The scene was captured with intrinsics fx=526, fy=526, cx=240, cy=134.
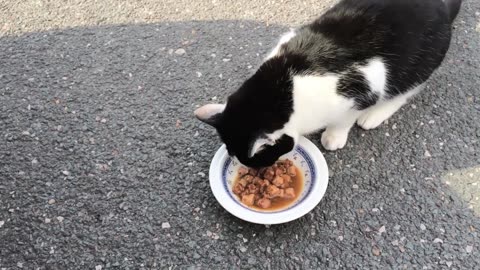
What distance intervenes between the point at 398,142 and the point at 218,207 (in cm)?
75

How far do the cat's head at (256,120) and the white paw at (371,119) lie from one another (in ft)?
1.52

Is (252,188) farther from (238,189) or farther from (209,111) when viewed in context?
(209,111)

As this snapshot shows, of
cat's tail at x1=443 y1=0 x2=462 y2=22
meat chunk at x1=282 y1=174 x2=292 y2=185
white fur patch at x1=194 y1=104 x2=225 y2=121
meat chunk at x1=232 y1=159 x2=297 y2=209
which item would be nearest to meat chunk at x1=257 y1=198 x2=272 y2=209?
meat chunk at x1=232 y1=159 x2=297 y2=209

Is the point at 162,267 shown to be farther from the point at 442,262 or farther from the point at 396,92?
the point at 396,92

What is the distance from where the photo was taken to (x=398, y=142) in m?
2.03

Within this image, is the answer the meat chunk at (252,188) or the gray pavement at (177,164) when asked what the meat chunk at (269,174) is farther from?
the gray pavement at (177,164)

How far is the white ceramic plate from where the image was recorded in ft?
5.54

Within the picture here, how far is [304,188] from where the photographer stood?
5.91 ft

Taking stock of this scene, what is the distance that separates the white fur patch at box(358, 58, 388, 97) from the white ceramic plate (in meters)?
0.30

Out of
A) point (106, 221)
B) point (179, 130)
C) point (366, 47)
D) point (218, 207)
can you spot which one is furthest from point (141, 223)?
point (366, 47)

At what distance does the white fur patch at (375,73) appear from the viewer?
176 cm

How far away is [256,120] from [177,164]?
48 centimetres

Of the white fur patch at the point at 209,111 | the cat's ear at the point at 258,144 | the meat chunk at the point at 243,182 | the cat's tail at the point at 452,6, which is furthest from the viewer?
the cat's tail at the point at 452,6

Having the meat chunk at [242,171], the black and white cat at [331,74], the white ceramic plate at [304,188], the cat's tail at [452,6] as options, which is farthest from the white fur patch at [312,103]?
the cat's tail at [452,6]
